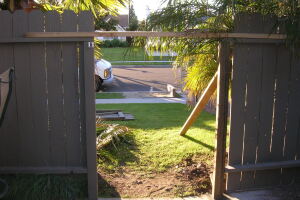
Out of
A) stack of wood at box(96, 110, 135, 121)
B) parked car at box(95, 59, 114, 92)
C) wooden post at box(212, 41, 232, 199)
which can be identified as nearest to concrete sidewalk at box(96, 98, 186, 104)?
stack of wood at box(96, 110, 135, 121)

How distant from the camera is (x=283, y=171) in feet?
14.6

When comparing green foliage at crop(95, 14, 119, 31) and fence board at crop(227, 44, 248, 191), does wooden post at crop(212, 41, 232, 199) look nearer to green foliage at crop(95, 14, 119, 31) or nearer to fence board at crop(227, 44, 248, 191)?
fence board at crop(227, 44, 248, 191)

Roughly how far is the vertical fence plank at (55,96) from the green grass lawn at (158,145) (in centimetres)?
124

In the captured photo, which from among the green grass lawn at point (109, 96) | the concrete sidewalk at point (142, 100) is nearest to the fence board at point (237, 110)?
the concrete sidewalk at point (142, 100)

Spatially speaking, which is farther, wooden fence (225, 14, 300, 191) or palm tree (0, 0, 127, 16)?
wooden fence (225, 14, 300, 191)

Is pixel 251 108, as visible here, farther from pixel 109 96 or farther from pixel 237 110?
pixel 109 96

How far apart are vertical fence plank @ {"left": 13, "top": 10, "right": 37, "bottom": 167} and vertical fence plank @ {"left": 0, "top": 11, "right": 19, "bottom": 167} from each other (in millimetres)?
47

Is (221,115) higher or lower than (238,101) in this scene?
lower

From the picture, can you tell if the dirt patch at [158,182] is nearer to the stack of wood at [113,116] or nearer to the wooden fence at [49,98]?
the wooden fence at [49,98]

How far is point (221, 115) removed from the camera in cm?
408

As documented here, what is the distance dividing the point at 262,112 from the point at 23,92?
285 cm

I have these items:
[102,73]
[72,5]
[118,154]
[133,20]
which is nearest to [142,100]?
[102,73]

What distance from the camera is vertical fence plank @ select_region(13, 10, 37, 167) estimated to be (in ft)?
12.2

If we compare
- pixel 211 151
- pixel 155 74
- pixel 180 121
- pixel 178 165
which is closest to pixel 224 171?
pixel 178 165
